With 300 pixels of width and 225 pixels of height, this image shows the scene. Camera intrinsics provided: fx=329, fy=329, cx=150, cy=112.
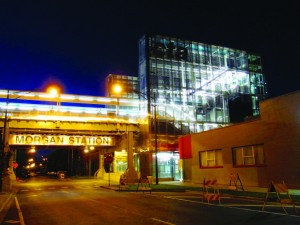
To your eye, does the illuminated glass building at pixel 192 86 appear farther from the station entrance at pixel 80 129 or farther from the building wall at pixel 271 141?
the building wall at pixel 271 141

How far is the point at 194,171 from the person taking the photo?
119ft

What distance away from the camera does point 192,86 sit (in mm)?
53062

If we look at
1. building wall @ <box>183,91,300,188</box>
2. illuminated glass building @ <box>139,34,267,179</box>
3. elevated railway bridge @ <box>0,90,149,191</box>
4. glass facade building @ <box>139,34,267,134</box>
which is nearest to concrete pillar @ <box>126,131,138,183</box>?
elevated railway bridge @ <box>0,90,149,191</box>

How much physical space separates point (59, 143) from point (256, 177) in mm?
24114

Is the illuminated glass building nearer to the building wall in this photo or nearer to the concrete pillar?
the concrete pillar

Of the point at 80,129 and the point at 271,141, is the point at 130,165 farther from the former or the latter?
the point at 271,141

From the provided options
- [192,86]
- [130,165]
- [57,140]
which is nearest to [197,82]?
[192,86]

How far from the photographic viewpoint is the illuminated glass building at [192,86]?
49569 millimetres

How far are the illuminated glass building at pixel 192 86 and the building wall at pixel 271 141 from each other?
17466mm

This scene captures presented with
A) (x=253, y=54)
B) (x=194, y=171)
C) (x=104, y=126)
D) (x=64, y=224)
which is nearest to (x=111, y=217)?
(x=64, y=224)

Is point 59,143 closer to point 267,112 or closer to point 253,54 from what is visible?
point 267,112

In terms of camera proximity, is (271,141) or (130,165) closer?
(271,141)

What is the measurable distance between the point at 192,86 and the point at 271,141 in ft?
92.2

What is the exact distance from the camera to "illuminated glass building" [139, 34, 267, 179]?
49.6 meters
